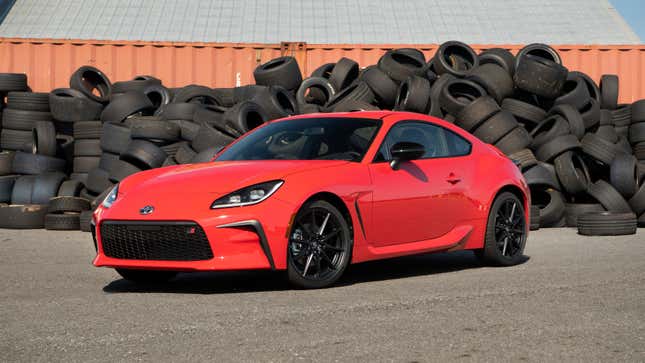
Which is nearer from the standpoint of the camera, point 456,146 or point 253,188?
point 253,188

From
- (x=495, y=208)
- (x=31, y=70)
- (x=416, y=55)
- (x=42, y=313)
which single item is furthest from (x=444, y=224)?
(x=31, y=70)

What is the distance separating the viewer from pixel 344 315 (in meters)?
5.72

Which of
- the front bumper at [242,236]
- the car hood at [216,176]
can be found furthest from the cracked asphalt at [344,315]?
the car hood at [216,176]

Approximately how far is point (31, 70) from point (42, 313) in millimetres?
13900

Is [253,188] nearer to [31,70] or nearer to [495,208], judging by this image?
[495,208]

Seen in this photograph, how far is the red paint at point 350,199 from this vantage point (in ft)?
21.4

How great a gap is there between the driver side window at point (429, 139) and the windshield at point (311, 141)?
166mm

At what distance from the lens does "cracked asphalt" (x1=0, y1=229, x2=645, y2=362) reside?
4.75 m

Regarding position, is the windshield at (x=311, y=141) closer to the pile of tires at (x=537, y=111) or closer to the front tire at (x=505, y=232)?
the front tire at (x=505, y=232)

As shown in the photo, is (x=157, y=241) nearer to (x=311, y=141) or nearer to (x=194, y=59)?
(x=311, y=141)

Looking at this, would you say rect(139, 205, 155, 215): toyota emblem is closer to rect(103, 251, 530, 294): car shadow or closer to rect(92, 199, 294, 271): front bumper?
rect(92, 199, 294, 271): front bumper

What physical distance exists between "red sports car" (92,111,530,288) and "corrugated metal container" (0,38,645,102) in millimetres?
10831

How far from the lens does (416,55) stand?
16.9 m

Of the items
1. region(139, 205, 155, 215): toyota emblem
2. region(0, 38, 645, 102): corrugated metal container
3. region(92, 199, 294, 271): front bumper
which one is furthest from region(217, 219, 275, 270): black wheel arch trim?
region(0, 38, 645, 102): corrugated metal container
